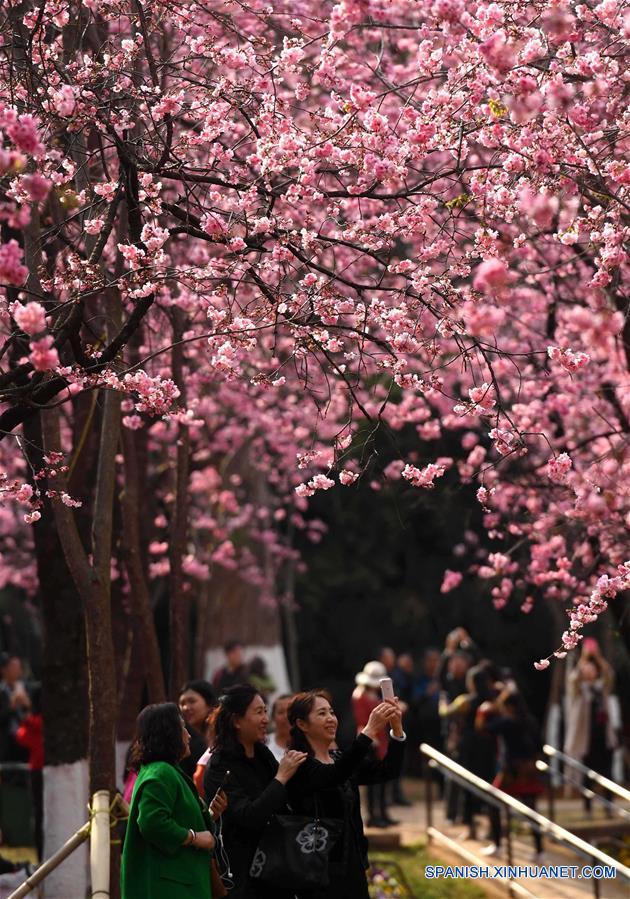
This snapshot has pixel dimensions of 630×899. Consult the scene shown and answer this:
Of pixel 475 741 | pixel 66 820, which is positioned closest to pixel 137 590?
pixel 66 820

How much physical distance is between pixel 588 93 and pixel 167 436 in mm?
9008

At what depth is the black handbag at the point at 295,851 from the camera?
6.09m

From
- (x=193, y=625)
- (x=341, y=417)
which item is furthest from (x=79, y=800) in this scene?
(x=193, y=625)

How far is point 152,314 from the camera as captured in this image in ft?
34.3

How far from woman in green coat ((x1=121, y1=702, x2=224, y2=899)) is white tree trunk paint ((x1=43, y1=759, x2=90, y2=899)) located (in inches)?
132

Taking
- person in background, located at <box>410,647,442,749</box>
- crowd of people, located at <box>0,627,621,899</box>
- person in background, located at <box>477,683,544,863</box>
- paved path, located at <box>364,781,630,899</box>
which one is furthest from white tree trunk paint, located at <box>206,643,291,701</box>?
crowd of people, located at <box>0,627,621,899</box>

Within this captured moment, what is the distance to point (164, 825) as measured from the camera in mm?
5867

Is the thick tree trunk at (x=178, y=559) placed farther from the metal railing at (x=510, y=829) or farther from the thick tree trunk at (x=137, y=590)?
the metal railing at (x=510, y=829)

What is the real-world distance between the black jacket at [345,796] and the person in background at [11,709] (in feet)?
34.2

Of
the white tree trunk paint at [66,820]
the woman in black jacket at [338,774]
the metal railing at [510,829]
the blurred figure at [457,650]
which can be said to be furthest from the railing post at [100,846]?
the blurred figure at [457,650]

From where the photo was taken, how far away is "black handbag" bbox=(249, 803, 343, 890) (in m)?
6.09

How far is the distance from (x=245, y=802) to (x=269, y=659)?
1662cm

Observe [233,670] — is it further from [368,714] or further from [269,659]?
[269,659]

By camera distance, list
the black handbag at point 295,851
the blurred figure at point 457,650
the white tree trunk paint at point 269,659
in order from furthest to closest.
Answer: the white tree trunk paint at point 269,659
the blurred figure at point 457,650
the black handbag at point 295,851
